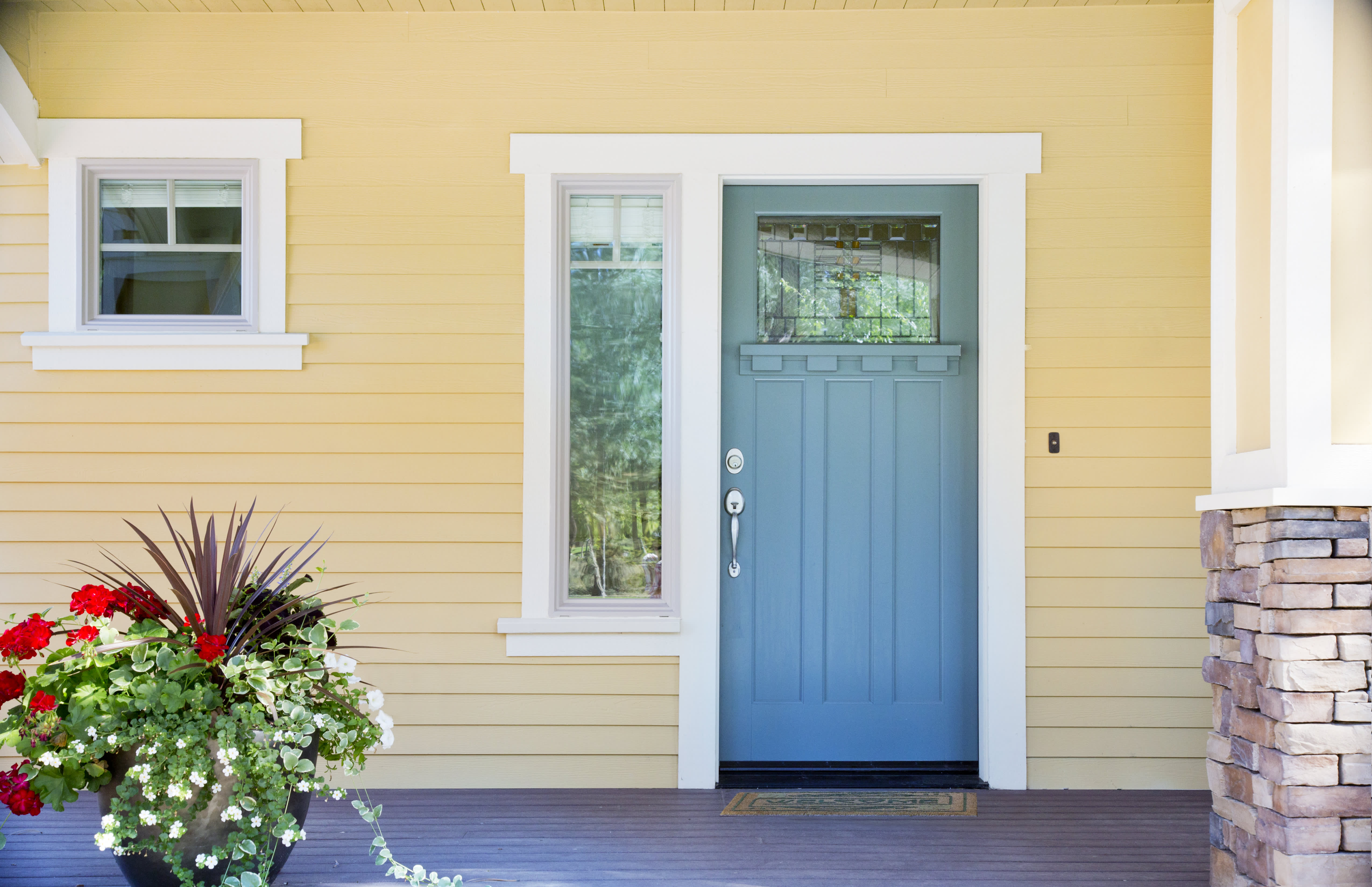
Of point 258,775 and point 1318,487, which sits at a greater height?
point 1318,487

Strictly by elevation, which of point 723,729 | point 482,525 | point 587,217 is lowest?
point 723,729

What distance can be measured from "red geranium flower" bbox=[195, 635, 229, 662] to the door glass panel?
2.03 meters

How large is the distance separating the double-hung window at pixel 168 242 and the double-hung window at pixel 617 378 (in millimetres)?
1153

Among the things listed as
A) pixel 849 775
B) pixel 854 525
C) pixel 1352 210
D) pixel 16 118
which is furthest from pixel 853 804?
pixel 16 118

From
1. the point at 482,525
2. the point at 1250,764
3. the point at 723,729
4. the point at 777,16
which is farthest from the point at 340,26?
the point at 1250,764

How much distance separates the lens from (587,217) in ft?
12.1

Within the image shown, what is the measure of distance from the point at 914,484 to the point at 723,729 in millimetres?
1061

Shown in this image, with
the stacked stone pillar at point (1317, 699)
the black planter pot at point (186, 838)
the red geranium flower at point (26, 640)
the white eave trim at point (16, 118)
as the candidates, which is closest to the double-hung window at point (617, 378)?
the black planter pot at point (186, 838)

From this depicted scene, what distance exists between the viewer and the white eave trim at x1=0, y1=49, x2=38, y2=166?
11.2 ft

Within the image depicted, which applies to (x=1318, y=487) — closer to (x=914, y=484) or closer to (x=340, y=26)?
(x=914, y=484)

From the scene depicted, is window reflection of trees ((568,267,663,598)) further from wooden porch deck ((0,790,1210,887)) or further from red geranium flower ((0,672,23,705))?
red geranium flower ((0,672,23,705))

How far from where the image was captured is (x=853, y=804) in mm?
3379

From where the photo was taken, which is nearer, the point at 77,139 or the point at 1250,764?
the point at 1250,764

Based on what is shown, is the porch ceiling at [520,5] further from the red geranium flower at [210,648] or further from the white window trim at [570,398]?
the red geranium flower at [210,648]
